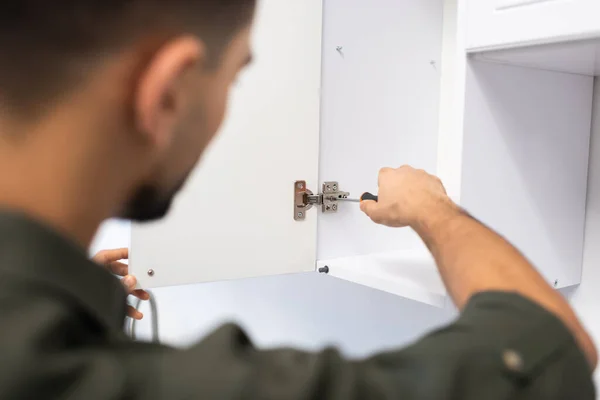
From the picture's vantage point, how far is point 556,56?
2.43ft

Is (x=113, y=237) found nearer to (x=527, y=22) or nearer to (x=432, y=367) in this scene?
(x=527, y=22)

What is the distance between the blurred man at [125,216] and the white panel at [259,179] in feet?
1.46

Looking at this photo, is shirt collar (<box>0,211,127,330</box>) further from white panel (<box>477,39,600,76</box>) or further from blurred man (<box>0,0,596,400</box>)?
white panel (<box>477,39,600,76</box>)

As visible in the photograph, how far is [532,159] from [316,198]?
341mm

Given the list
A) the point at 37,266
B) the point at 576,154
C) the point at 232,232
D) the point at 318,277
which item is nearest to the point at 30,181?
the point at 37,266

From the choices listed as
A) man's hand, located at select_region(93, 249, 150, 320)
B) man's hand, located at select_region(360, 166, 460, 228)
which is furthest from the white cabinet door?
man's hand, located at select_region(93, 249, 150, 320)

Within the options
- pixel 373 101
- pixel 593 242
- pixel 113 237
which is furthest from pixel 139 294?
pixel 113 237

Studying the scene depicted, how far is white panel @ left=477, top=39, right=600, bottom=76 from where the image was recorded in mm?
665

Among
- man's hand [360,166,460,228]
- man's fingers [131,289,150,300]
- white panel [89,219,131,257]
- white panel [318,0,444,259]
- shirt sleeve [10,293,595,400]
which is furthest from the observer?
white panel [89,219,131,257]

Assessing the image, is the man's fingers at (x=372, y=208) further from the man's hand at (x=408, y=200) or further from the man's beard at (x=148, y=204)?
the man's beard at (x=148, y=204)

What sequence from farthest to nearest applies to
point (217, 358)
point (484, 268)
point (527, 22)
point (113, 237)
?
point (113, 237), point (527, 22), point (484, 268), point (217, 358)

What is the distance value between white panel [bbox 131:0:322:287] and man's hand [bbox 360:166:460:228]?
0.18m

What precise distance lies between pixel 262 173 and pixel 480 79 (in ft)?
1.13

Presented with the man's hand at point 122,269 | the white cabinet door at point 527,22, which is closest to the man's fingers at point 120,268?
the man's hand at point 122,269
